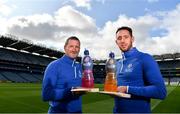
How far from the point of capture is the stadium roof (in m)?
87.4

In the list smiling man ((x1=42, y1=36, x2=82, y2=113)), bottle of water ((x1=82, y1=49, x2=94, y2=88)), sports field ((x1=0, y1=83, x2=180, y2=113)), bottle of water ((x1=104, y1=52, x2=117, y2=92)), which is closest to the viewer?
bottle of water ((x1=104, y1=52, x2=117, y2=92))

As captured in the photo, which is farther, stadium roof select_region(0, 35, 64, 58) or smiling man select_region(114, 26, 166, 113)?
stadium roof select_region(0, 35, 64, 58)

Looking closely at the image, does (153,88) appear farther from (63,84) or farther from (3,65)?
(3,65)

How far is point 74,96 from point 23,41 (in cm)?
8970

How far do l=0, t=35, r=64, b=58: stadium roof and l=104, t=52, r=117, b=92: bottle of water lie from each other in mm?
81945

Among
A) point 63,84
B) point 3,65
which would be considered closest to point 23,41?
point 3,65

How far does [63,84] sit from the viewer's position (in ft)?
16.6

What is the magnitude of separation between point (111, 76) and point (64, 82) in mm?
1047

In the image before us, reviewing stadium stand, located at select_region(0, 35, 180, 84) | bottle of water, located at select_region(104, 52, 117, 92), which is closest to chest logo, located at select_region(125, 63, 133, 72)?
bottle of water, located at select_region(104, 52, 117, 92)

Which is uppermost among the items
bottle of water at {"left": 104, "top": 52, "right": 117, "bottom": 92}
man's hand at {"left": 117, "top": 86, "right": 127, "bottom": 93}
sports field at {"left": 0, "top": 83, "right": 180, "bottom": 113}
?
bottle of water at {"left": 104, "top": 52, "right": 117, "bottom": 92}

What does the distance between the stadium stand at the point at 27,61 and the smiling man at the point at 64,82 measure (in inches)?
3116

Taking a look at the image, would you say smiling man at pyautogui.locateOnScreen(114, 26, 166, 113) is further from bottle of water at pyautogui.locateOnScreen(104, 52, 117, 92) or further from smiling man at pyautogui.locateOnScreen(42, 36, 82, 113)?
smiling man at pyautogui.locateOnScreen(42, 36, 82, 113)

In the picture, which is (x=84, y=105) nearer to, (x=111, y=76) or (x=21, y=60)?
(x=111, y=76)

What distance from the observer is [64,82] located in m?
5.07
